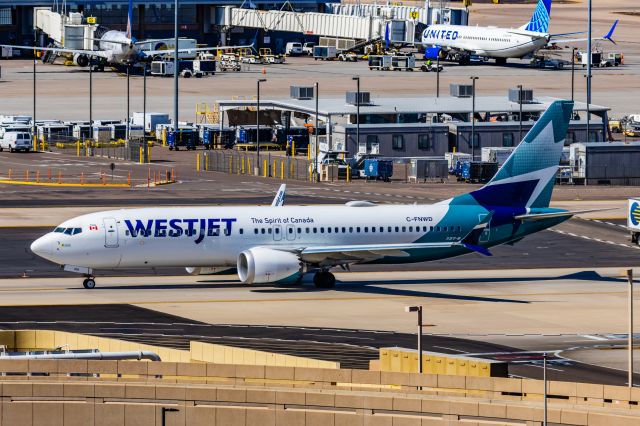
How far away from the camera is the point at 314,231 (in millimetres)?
78500

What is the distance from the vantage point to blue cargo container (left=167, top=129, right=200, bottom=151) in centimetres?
15725

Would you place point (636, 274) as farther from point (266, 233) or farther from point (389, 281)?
point (266, 233)

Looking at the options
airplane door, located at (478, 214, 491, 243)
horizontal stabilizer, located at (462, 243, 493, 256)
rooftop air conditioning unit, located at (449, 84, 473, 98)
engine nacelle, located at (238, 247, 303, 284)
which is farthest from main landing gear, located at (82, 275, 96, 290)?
rooftop air conditioning unit, located at (449, 84, 473, 98)

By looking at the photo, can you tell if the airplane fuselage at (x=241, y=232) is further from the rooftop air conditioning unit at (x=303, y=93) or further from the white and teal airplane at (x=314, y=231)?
the rooftop air conditioning unit at (x=303, y=93)

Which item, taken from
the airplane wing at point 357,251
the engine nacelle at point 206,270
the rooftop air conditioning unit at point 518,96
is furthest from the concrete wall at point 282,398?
the rooftop air conditioning unit at point 518,96

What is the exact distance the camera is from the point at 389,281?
8269cm

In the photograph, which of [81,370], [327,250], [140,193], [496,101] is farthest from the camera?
[496,101]

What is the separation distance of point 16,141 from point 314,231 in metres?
79.3

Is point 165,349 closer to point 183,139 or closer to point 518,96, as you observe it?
point 183,139

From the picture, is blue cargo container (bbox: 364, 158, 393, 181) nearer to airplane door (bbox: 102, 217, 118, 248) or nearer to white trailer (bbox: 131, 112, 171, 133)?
white trailer (bbox: 131, 112, 171, 133)

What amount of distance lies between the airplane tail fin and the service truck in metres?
15.8

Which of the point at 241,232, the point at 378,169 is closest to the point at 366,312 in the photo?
the point at 241,232

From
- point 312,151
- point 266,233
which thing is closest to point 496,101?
point 312,151

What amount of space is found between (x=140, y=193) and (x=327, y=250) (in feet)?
155
